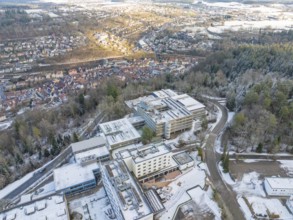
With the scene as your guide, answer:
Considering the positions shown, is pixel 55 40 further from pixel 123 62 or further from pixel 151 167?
pixel 151 167

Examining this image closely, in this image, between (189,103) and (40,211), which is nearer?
(40,211)

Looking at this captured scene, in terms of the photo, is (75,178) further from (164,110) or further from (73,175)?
(164,110)

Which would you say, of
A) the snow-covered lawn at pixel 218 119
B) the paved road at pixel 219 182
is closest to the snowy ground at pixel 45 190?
the paved road at pixel 219 182

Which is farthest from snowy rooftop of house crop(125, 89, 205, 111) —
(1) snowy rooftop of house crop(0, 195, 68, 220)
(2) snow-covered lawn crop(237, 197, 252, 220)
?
(1) snowy rooftop of house crop(0, 195, 68, 220)

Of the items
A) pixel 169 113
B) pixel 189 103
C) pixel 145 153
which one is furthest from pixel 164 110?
pixel 145 153

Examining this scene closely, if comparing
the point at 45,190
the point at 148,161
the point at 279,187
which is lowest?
the point at 45,190

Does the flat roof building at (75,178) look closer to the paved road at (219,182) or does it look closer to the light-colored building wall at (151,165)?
the light-colored building wall at (151,165)
